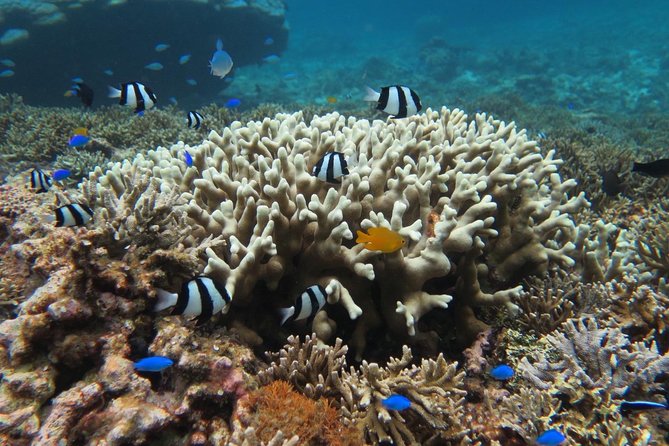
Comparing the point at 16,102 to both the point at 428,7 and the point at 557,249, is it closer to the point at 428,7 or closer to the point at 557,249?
the point at 557,249

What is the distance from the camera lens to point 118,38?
1714 centimetres

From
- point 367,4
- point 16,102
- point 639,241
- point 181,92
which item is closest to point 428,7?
point 367,4

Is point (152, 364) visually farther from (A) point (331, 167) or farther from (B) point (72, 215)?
(A) point (331, 167)

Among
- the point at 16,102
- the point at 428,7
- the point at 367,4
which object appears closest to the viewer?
the point at 16,102

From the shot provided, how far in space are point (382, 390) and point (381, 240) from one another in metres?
0.98

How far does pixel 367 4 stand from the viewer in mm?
82375

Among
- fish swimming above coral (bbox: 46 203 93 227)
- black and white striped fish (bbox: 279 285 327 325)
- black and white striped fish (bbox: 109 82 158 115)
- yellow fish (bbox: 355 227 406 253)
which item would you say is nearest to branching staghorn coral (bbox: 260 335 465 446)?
black and white striped fish (bbox: 279 285 327 325)

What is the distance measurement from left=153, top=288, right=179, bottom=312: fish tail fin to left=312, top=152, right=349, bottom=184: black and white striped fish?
1.42 m

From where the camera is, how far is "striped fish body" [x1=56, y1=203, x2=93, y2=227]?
2.69 m

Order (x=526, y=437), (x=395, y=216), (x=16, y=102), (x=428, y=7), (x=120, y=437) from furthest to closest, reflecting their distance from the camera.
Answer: (x=428, y=7)
(x=16, y=102)
(x=395, y=216)
(x=526, y=437)
(x=120, y=437)

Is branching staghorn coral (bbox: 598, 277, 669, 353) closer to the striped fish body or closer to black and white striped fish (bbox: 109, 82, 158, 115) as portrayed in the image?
the striped fish body

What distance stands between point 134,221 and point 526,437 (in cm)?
297

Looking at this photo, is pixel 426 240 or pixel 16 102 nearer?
pixel 426 240

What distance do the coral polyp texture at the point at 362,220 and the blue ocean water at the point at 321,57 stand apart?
10112 mm
